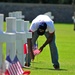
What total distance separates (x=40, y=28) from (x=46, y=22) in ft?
1.08

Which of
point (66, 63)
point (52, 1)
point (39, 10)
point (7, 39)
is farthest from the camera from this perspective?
point (52, 1)

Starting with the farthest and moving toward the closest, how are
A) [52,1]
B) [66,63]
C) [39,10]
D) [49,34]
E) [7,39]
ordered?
[52,1] → [39,10] → [66,63] → [49,34] → [7,39]

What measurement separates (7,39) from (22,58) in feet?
19.6

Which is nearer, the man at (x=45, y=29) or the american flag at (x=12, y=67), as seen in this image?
the american flag at (x=12, y=67)

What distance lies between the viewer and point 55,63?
649 inches

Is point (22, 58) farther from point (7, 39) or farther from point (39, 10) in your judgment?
point (39, 10)

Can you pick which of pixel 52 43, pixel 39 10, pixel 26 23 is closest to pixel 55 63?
pixel 52 43

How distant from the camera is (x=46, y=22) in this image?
15.6 m

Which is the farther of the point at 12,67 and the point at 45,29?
the point at 45,29

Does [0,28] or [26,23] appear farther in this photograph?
[26,23]

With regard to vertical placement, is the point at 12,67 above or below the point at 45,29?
below

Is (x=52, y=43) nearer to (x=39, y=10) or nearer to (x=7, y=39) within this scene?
(x=7, y=39)

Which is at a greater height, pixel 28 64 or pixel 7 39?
pixel 7 39

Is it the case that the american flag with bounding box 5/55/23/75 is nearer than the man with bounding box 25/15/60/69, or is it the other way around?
the american flag with bounding box 5/55/23/75
